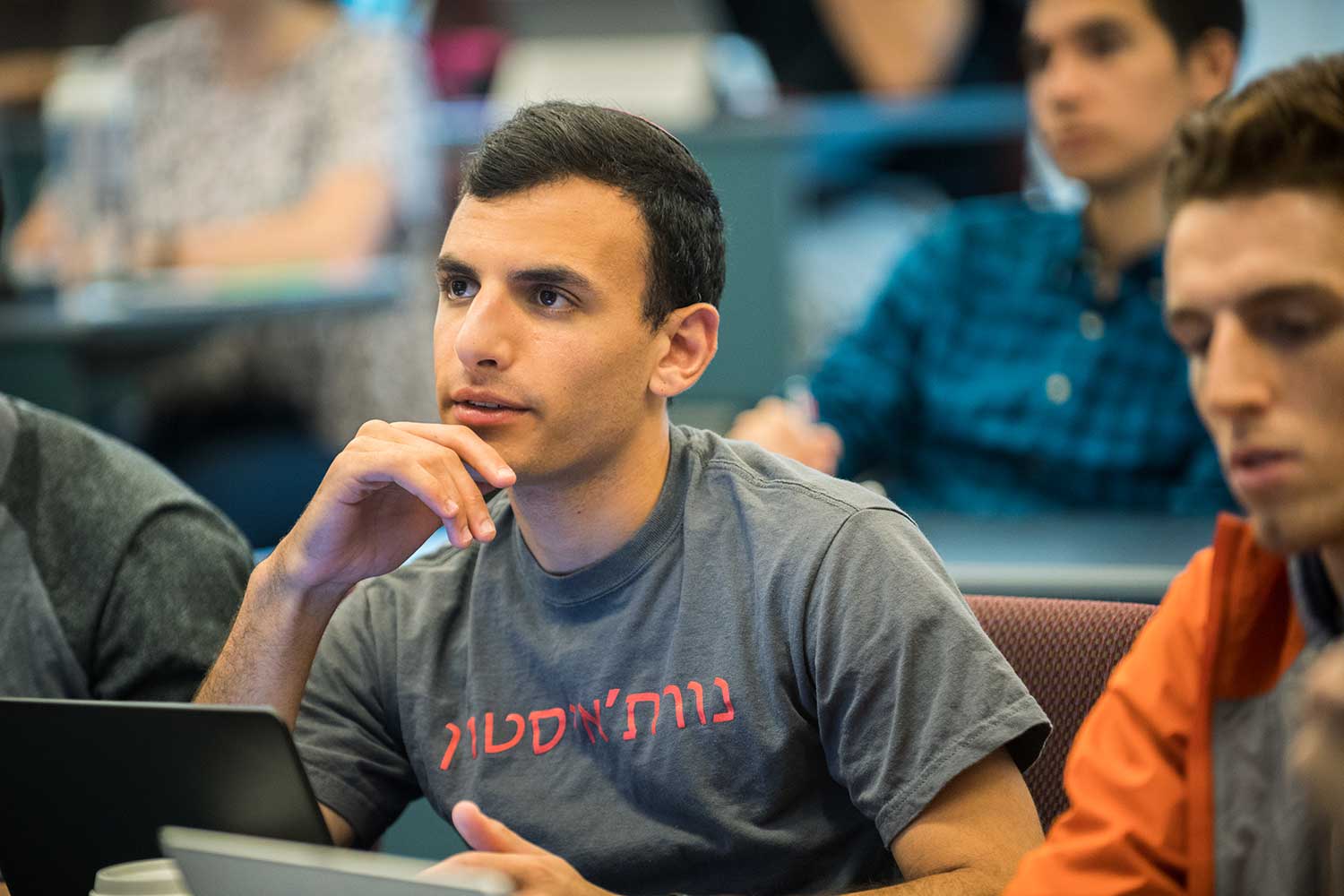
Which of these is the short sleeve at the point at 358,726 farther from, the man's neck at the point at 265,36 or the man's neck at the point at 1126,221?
the man's neck at the point at 265,36

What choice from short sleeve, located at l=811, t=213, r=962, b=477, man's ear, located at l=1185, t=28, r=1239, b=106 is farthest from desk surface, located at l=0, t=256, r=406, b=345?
man's ear, located at l=1185, t=28, r=1239, b=106

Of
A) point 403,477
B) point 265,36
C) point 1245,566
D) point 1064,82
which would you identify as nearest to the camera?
point 1245,566

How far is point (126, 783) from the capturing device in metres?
1.11

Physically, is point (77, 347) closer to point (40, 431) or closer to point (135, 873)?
point (40, 431)

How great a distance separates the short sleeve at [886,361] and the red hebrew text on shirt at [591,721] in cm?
123

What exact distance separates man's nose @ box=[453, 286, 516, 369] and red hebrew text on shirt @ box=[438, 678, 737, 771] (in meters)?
0.28

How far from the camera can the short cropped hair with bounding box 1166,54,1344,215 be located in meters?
0.93

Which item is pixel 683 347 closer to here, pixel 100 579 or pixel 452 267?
pixel 452 267

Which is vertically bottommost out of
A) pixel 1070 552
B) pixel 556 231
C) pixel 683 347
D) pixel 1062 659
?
pixel 1070 552

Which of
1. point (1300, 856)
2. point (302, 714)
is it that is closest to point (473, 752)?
point (302, 714)

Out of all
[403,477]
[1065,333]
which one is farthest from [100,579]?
[1065,333]

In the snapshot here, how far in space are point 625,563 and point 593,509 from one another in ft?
0.17

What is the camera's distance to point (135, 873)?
1071mm

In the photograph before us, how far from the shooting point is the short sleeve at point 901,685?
3.92ft
